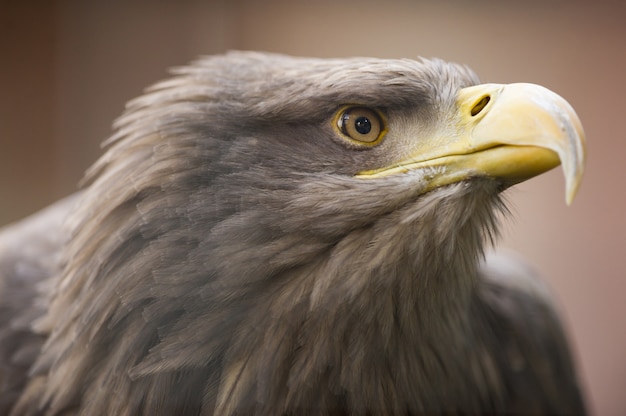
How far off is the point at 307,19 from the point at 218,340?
61 centimetres

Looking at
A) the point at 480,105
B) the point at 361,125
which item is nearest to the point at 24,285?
the point at 361,125

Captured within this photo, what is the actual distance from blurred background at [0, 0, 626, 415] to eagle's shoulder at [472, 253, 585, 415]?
98 millimetres

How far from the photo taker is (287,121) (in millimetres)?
1207

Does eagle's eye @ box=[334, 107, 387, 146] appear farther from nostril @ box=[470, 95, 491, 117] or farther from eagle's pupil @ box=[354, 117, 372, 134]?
nostril @ box=[470, 95, 491, 117]

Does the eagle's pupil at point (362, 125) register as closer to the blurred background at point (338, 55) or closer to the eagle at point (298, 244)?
the eagle at point (298, 244)

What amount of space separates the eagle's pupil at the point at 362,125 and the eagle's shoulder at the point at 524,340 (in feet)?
1.58

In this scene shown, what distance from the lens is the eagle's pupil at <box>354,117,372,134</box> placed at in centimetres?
118

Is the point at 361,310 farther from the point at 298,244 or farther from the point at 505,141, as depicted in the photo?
the point at 505,141

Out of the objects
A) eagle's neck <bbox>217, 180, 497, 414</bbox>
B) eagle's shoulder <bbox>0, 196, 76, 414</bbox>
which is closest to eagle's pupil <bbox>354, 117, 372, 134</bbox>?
eagle's neck <bbox>217, 180, 497, 414</bbox>

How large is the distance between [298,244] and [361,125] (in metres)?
0.21

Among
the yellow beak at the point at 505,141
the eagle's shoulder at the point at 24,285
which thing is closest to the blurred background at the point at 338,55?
the eagle's shoulder at the point at 24,285

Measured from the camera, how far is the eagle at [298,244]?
1.13 metres

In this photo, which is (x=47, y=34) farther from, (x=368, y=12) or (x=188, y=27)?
(x=368, y=12)

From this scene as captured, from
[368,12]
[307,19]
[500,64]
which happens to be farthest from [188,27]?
[500,64]
